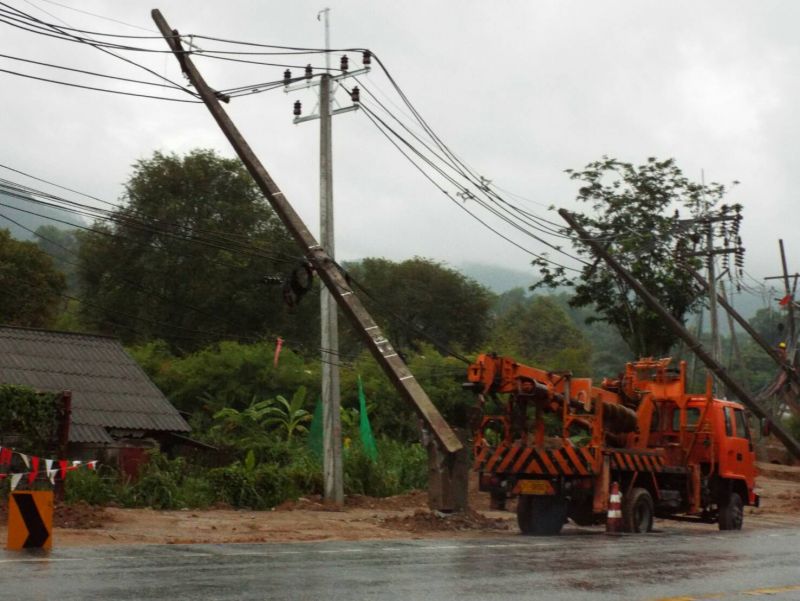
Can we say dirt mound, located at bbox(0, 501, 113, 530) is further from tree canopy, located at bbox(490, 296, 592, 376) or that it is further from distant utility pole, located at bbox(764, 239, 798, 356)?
tree canopy, located at bbox(490, 296, 592, 376)

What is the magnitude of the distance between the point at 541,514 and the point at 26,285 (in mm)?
39530

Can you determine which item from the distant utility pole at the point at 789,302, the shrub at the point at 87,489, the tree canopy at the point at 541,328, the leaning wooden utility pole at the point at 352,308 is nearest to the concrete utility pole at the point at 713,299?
the distant utility pole at the point at 789,302

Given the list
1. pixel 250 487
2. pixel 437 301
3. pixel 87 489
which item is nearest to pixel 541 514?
pixel 250 487

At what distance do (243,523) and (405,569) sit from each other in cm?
838

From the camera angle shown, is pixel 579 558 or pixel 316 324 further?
pixel 316 324

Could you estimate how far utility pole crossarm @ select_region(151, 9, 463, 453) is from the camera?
19.7 m

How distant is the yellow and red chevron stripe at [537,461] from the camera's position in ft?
65.2

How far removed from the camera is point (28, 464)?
1897 cm

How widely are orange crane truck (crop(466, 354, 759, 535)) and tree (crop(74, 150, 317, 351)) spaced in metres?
36.4

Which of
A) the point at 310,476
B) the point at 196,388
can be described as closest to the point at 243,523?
the point at 310,476

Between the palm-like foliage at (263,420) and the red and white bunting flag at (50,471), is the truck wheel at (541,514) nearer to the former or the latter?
the red and white bunting flag at (50,471)

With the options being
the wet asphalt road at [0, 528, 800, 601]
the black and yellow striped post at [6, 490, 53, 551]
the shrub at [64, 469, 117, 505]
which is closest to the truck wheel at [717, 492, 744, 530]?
the wet asphalt road at [0, 528, 800, 601]

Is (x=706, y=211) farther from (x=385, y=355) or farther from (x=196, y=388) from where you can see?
(x=385, y=355)

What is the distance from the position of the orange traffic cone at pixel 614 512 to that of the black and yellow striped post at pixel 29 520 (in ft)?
33.4
